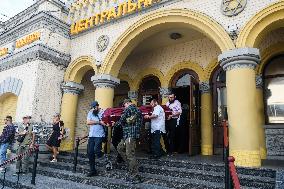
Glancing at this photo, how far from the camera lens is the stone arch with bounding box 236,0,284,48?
6.42 meters

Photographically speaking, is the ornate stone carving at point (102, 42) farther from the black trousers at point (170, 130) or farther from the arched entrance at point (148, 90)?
the black trousers at point (170, 130)

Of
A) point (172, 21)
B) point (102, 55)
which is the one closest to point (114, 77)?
point (102, 55)

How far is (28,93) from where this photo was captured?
→ 9.98 meters

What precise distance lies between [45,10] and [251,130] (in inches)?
368

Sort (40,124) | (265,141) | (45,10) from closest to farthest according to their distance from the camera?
(265,141), (40,124), (45,10)

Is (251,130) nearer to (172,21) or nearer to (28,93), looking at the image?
(172,21)

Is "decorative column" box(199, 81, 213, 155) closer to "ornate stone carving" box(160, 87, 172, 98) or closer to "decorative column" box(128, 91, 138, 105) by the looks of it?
"ornate stone carving" box(160, 87, 172, 98)

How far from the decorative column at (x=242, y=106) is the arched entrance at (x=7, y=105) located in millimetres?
9152

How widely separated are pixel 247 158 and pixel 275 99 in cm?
339

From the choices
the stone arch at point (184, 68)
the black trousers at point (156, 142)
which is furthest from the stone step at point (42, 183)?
the stone arch at point (184, 68)

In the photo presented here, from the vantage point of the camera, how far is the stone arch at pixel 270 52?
8312 millimetres

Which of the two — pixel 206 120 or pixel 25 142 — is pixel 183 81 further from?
pixel 25 142

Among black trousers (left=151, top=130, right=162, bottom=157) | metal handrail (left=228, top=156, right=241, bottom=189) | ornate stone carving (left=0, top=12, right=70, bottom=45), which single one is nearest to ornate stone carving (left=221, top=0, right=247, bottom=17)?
black trousers (left=151, top=130, right=162, bottom=157)

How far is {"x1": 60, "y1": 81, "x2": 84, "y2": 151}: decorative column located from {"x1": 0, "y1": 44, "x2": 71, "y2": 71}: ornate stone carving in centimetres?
107
